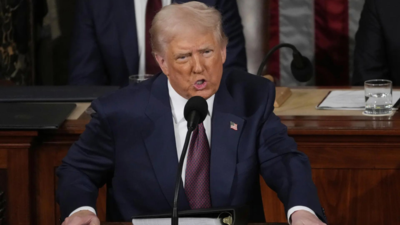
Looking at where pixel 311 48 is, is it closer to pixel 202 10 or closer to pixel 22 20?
pixel 22 20

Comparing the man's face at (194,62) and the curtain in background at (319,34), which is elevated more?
the man's face at (194,62)

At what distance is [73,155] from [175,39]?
18.1 inches

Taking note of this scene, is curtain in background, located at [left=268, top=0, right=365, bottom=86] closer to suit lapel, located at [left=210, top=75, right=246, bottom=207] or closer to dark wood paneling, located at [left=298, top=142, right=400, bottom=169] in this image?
dark wood paneling, located at [left=298, top=142, right=400, bottom=169]

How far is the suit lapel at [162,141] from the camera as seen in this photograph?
209 cm

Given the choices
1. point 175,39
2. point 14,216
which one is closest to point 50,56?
point 14,216

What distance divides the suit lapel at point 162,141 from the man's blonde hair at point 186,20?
0.22 m

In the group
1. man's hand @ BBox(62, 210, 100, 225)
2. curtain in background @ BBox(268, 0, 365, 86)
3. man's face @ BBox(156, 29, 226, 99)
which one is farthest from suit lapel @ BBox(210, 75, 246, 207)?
curtain in background @ BBox(268, 0, 365, 86)

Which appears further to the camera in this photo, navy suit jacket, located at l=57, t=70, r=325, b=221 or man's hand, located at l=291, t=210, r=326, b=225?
navy suit jacket, located at l=57, t=70, r=325, b=221

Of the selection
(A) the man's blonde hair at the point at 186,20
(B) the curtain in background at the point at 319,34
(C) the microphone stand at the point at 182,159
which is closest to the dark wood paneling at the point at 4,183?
(A) the man's blonde hair at the point at 186,20

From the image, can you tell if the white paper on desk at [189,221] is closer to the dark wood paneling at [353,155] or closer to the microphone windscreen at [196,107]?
the microphone windscreen at [196,107]

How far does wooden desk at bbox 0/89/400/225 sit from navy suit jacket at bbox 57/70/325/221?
46 centimetres

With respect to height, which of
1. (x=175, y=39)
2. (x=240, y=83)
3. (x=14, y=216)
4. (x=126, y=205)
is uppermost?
(x=175, y=39)

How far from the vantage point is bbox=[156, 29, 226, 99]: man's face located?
77.5 inches

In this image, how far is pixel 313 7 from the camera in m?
4.22
